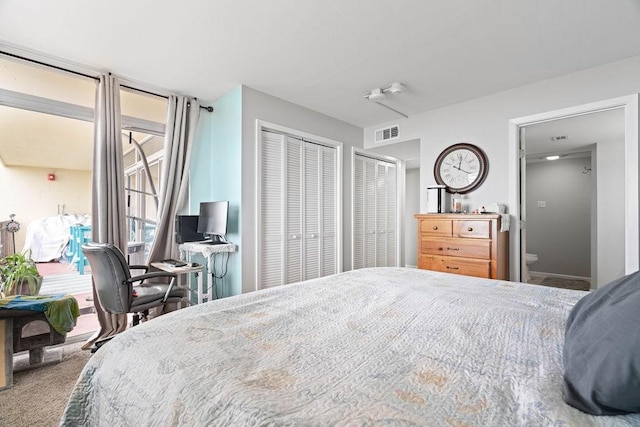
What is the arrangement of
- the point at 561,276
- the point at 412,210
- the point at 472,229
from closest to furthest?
1. the point at 472,229
2. the point at 561,276
3. the point at 412,210

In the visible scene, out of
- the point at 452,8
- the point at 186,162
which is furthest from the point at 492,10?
the point at 186,162

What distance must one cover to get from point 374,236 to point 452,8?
3.38 m

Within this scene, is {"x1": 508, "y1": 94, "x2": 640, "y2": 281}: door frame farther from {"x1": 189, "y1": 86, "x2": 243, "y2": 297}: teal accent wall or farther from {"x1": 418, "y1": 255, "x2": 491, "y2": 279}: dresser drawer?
{"x1": 189, "y1": 86, "x2": 243, "y2": 297}: teal accent wall

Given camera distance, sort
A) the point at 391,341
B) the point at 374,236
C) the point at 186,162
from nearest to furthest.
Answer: the point at 391,341 < the point at 186,162 < the point at 374,236

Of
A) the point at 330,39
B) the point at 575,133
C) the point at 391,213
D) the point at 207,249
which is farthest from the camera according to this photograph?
the point at 391,213

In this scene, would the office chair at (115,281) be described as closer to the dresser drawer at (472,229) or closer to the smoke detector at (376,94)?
the smoke detector at (376,94)

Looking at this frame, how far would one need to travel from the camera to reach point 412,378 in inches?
31.6

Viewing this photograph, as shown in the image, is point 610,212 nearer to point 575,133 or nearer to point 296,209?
point 575,133

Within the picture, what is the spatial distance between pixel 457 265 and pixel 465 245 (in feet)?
0.75

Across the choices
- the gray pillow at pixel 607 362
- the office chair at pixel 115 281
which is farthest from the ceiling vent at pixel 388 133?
the gray pillow at pixel 607 362

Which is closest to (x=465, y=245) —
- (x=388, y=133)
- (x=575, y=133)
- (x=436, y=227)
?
(x=436, y=227)

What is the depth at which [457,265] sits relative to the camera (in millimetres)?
3188

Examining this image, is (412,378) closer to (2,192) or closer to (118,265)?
(118,265)

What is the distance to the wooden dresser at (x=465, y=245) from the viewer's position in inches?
118
